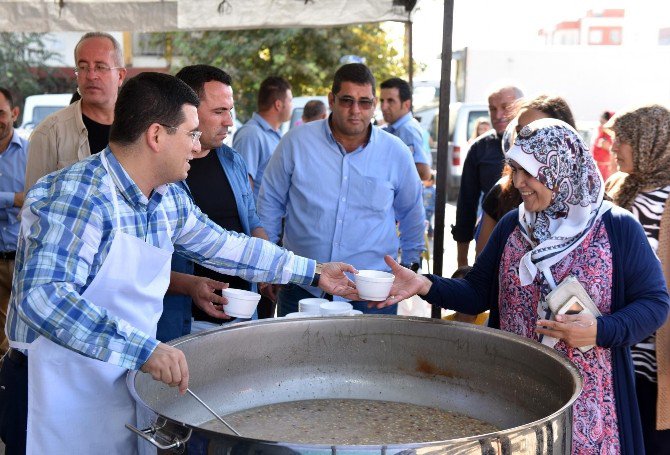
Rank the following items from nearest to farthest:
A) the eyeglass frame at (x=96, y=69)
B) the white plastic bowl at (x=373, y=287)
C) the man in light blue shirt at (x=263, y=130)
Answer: the white plastic bowl at (x=373, y=287) < the eyeglass frame at (x=96, y=69) < the man in light blue shirt at (x=263, y=130)

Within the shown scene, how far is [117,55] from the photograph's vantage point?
13.3ft

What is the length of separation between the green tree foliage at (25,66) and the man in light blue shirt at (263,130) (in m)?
16.7

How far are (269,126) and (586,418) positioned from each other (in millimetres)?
4334

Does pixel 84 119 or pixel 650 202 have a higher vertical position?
pixel 84 119

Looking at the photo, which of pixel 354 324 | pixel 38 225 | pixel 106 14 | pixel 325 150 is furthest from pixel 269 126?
pixel 38 225

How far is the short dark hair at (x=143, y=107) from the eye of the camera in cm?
227

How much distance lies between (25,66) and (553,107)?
68.4 feet

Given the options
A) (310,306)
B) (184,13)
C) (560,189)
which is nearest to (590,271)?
(560,189)

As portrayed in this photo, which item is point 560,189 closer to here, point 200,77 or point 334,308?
point 334,308

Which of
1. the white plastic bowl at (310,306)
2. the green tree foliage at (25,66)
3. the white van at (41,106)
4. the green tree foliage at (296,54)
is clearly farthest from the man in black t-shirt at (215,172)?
the green tree foliage at (25,66)

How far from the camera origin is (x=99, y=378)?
2312 millimetres

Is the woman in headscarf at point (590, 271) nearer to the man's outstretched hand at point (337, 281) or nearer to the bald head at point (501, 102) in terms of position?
the man's outstretched hand at point (337, 281)

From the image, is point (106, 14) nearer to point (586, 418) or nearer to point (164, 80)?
point (164, 80)

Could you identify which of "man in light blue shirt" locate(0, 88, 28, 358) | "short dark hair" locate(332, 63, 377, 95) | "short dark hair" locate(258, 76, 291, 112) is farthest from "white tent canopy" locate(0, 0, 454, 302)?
"short dark hair" locate(332, 63, 377, 95)
